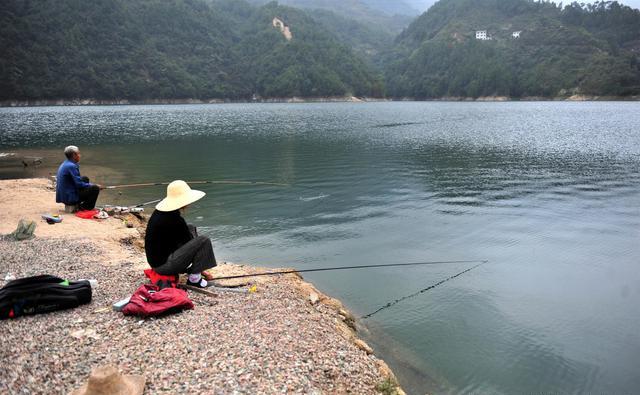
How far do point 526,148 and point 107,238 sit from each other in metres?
33.7

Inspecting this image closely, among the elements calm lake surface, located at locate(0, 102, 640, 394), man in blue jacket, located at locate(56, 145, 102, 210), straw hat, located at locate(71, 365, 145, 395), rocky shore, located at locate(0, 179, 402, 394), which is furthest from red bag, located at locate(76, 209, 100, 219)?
straw hat, located at locate(71, 365, 145, 395)

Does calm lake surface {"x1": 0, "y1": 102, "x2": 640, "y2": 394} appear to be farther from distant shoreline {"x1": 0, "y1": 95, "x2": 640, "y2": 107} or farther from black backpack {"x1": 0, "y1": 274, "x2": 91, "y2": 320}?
distant shoreline {"x1": 0, "y1": 95, "x2": 640, "y2": 107}

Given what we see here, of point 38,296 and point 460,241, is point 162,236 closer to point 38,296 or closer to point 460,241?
point 38,296

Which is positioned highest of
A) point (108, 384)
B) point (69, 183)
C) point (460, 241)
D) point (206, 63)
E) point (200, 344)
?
point (206, 63)

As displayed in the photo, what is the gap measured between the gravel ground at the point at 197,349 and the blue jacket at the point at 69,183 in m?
6.39

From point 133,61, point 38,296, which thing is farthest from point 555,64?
point 38,296

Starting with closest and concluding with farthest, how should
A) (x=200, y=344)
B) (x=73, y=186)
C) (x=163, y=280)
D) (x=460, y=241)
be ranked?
1. (x=200, y=344)
2. (x=163, y=280)
3. (x=73, y=186)
4. (x=460, y=241)

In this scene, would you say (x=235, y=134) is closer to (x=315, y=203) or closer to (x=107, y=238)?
(x=315, y=203)

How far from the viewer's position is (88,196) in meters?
13.4

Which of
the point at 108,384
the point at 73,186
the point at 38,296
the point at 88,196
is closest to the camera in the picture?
the point at 108,384

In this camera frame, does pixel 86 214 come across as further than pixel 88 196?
No

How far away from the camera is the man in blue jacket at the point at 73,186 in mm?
12562

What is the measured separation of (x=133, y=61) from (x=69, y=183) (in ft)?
537

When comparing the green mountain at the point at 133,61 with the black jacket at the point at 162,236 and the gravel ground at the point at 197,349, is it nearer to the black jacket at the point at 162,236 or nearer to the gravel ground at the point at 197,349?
the black jacket at the point at 162,236
